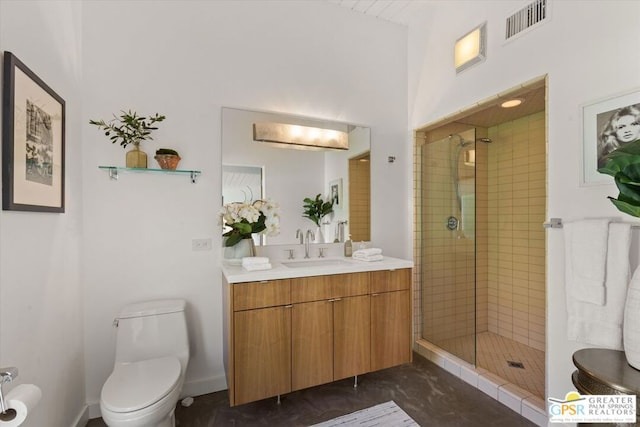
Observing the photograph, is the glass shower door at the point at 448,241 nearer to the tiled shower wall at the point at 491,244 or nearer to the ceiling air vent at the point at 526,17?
the tiled shower wall at the point at 491,244

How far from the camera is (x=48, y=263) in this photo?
1.59 m

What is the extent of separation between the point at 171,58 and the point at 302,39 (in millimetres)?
1078

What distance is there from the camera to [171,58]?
7.39 ft

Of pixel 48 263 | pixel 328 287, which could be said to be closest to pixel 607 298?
pixel 328 287

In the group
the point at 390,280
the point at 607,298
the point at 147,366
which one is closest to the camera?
the point at 607,298

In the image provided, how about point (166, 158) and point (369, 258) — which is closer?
point (166, 158)

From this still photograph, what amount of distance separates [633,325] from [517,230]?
86.9 inches

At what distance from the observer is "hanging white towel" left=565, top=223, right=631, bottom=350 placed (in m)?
1.48

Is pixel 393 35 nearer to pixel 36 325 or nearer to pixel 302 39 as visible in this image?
pixel 302 39

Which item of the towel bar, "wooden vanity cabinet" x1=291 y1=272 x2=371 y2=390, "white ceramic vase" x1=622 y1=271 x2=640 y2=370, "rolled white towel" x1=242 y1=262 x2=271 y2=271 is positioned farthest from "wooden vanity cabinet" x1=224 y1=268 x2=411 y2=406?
"white ceramic vase" x1=622 y1=271 x2=640 y2=370

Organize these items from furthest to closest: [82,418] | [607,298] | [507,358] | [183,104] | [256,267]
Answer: [507,358], [183,104], [256,267], [82,418], [607,298]

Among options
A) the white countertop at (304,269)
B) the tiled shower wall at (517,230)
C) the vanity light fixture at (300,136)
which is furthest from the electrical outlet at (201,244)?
the tiled shower wall at (517,230)

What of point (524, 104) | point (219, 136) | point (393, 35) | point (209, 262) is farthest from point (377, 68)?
point (209, 262)

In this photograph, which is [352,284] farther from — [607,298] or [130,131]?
[130,131]
